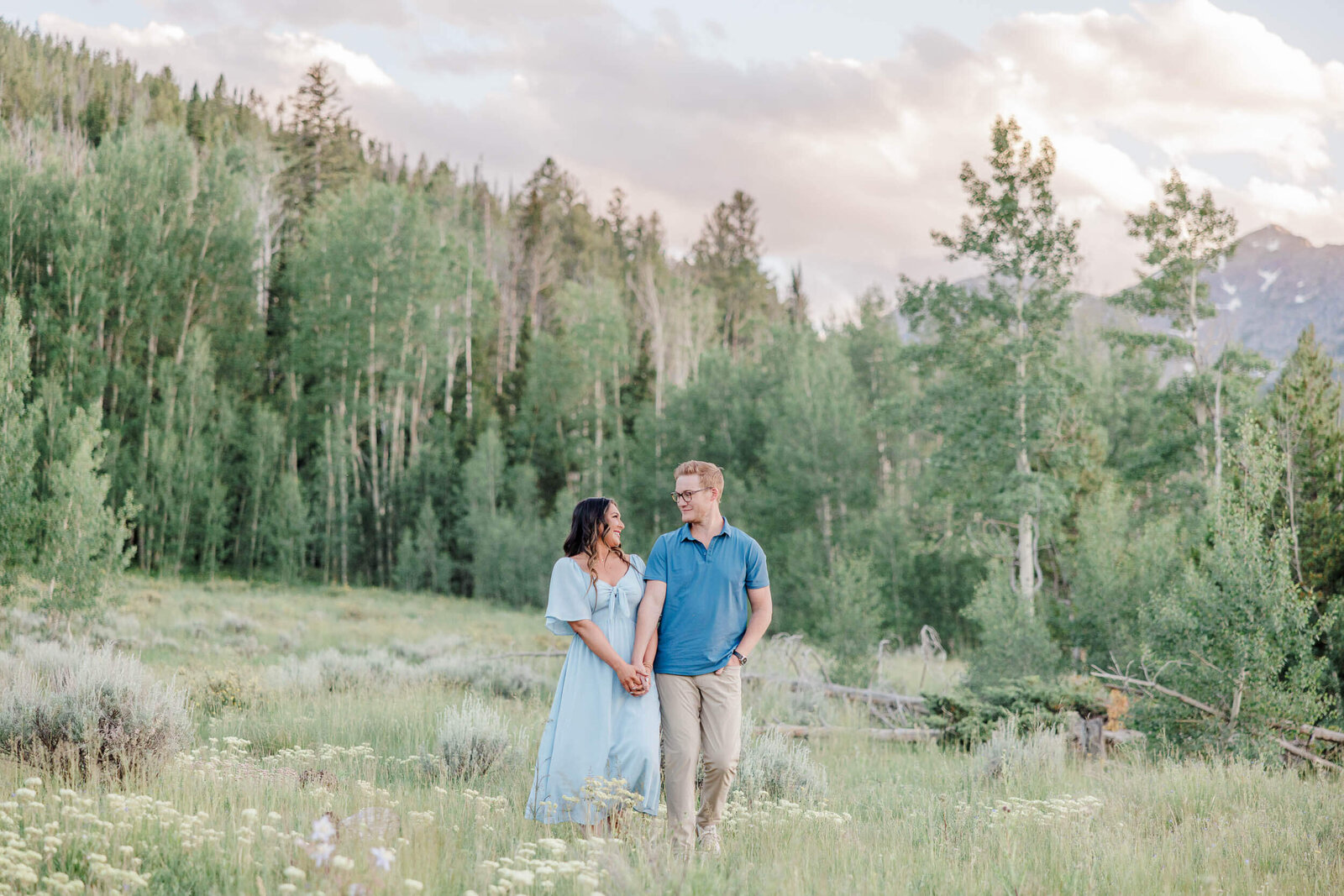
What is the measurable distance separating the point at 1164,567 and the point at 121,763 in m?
16.1

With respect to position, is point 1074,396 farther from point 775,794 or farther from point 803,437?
point 775,794

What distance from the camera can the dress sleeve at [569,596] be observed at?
4523 millimetres

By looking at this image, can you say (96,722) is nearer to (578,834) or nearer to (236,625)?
(578,834)

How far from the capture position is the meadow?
362cm

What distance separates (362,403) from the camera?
37688 mm

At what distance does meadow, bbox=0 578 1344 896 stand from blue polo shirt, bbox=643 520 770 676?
842 mm

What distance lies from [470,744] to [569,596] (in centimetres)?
253

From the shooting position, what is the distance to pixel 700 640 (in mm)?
4590

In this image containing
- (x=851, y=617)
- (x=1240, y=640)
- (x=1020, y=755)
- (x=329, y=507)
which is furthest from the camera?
(x=329, y=507)

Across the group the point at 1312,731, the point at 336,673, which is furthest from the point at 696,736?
the point at 336,673

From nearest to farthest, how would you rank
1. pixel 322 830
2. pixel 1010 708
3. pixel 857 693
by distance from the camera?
pixel 322 830
pixel 1010 708
pixel 857 693

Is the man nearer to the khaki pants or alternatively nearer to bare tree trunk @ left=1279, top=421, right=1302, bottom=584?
the khaki pants

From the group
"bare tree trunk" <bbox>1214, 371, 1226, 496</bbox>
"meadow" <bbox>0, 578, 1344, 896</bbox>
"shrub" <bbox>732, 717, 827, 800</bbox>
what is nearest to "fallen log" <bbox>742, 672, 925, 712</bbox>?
"meadow" <bbox>0, 578, 1344, 896</bbox>

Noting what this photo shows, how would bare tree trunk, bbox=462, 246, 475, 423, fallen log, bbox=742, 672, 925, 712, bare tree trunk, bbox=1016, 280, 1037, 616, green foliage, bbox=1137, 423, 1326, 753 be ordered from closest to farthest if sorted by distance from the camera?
green foliage, bbox=1137, 423, 1326, 753 < fallen log, bbox=742, 672, 925, 712 < bare tree trunk, bbox=1016, 280, 1037, 616 < bare tree trunk, bbox=462, 246, 475, 423
